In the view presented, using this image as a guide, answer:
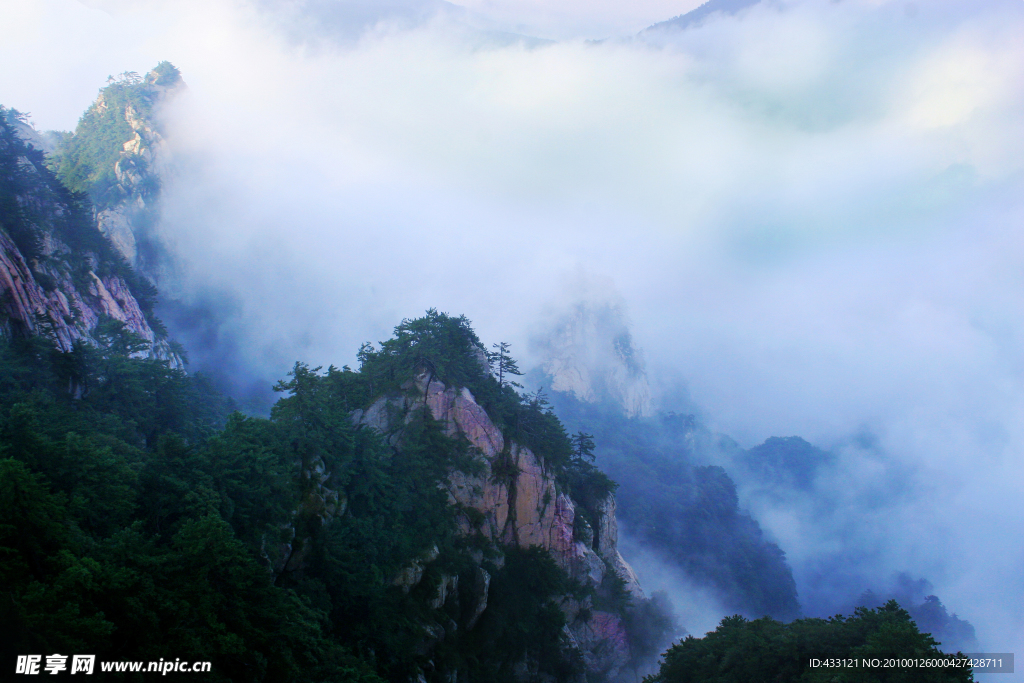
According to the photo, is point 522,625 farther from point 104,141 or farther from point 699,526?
point 104,141

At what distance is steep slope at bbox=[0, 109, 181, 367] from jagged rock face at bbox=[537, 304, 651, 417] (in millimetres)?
90736

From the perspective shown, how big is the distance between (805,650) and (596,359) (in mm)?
115950

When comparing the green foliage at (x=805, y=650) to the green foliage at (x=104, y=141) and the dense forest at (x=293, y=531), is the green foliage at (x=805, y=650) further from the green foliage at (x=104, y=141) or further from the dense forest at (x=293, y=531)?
the green foliage at (x=104, y=141)

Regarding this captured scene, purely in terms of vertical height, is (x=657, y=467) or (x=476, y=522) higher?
(x=657, y=467)

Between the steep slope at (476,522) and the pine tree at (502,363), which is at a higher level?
the pine tree at (502,363)

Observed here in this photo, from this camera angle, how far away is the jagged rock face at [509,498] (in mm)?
35531

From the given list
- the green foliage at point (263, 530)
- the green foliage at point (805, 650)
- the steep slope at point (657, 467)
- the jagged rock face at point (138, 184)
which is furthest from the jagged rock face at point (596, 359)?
the green foliage at point (805, 650)

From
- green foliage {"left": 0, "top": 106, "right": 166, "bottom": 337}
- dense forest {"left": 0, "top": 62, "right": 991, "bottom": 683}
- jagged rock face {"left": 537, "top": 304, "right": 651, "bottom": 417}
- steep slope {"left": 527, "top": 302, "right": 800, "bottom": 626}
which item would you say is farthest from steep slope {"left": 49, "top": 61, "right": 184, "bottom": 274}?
jagged rock face {"left": 537, "top": 304, "right": 651, "bottom": 417}

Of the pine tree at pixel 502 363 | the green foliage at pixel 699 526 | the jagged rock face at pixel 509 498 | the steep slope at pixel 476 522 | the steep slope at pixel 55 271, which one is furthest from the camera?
the green foliage at pixel 699 526

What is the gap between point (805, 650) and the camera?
22484mm

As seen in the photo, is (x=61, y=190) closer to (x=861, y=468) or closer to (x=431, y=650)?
(x=431, y=650)

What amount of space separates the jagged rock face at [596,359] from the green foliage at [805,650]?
4043 inches

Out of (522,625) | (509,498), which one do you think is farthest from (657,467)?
(522,625)

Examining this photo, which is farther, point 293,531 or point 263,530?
point 293,531
